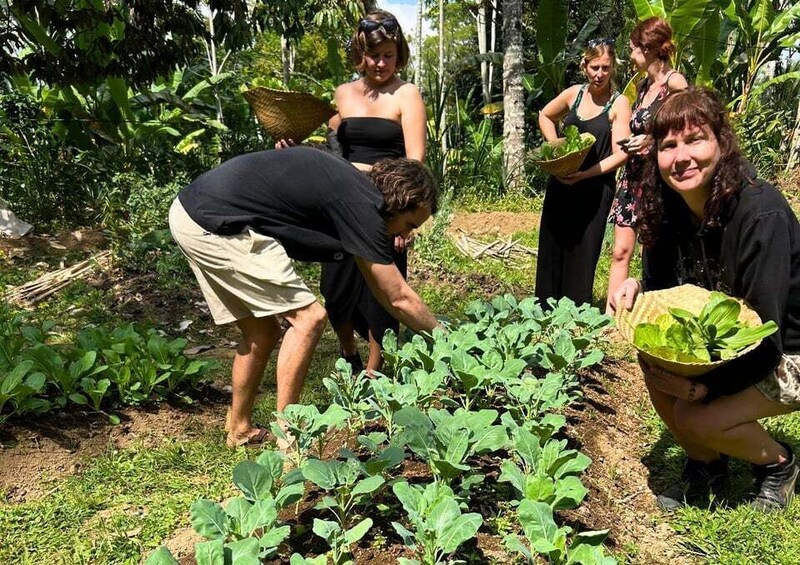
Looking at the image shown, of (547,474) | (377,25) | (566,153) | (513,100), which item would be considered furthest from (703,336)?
(513,100)

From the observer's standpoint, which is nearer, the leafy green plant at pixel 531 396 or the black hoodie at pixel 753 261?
the black hoodie at pixel 753 261

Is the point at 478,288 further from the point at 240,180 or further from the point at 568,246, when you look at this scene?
the point at 240,180

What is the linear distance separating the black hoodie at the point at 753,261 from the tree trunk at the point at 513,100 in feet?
21.7

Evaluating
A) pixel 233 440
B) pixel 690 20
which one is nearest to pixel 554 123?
pixel 233 440

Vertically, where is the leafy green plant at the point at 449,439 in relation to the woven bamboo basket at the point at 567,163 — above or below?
below

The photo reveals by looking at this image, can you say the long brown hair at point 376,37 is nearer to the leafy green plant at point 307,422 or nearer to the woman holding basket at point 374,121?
the woman holding basket at point 374,121

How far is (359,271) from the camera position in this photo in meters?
3.38

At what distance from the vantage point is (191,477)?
8.68ft

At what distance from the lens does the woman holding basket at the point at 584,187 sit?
12.1ft

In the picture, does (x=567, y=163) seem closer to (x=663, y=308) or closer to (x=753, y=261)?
(x=663, y=308)

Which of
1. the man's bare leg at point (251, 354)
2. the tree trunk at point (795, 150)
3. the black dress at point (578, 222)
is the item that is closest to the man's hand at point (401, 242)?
the man's bare leg at point (251, 354)

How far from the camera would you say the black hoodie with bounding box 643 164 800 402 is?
2020 millimetres

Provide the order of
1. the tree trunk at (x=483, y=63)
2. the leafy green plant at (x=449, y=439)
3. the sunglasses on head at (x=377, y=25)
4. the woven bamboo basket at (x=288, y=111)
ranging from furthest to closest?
the tree trunk at (x=483, y=63) < the woven bamboo basket at (x=288, y=111) < the sunglasses on head at (x=377, y=25) < the leafy green plant at (x=449, y=439)

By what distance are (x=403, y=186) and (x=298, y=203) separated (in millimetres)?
449
